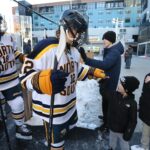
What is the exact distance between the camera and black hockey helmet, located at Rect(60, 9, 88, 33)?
206cm

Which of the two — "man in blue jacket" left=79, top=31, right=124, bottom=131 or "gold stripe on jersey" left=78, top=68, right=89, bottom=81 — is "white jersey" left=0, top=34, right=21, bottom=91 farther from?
"man in blue jacket" left=79, top=31, right=124, bottom=131

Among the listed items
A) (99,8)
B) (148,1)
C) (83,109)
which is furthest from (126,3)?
Result: (83,109)

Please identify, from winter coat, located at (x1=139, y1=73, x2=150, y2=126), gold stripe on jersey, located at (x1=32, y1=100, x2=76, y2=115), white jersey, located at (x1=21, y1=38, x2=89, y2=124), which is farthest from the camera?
winter coat, located at (x1=139, y1=73, x2=150, y2=126)

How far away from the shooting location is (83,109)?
4.83m

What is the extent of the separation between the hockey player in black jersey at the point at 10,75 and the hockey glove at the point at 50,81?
1.34m

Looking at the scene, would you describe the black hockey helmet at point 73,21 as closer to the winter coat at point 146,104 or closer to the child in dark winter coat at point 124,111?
the child in dark winter coat at point 124,111

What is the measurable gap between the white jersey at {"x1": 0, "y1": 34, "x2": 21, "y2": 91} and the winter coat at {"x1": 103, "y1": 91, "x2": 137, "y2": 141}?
1.37 meters

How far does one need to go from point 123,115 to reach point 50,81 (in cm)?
155

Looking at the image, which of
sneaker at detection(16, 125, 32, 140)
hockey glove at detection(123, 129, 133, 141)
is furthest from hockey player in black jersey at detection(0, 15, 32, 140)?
hockey glove at detection(123, 129, 133, 141)

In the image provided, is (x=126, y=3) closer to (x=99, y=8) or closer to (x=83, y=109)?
(x=99, y=8)

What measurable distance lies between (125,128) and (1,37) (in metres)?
1.95

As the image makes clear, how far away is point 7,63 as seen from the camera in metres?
3.10

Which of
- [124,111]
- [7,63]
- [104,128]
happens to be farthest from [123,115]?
[7,63]

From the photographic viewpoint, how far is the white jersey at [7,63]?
3031 mm
